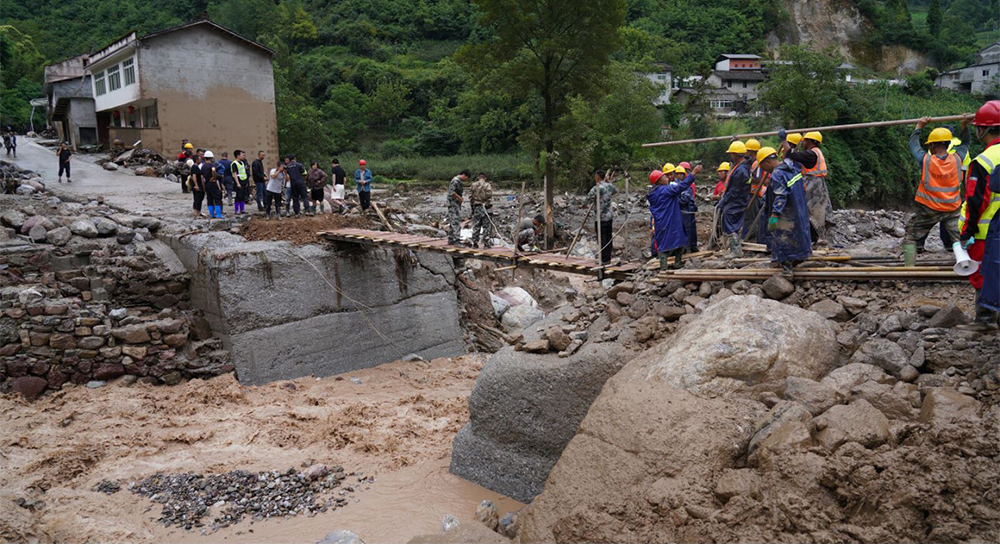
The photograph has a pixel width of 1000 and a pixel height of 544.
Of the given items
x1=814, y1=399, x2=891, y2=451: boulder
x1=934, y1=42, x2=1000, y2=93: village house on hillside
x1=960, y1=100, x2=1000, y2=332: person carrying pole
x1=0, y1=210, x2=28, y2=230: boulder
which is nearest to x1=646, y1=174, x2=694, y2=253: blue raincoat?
x1=960, y1=100, x2=1000, y2=332: person carrying pole

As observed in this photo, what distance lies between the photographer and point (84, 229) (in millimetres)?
11820

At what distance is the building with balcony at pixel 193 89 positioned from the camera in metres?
21.1

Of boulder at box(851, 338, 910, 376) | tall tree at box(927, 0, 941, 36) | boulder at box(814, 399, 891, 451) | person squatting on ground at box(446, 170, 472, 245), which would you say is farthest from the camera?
tall tree at box(927, 0, 941, 36)

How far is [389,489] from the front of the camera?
26.0ft

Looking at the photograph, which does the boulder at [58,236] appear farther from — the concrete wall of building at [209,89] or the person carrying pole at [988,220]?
the person carrying pole at [988,220]

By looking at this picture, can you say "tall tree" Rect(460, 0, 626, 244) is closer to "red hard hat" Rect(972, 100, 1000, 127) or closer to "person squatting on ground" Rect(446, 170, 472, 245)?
"person squatting on ground" Rect(446, 170, 472, 245)

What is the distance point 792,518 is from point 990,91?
46488mm

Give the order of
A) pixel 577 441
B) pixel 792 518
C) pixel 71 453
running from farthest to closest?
1. pixel 71 453
2. pixel 577 441
3. pixel 792 518

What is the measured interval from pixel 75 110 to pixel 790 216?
27.1 m

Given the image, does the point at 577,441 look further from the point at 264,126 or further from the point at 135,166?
the point at 264,126

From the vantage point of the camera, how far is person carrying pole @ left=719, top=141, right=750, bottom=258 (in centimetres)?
821

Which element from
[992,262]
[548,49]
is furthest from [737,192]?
[548,49]

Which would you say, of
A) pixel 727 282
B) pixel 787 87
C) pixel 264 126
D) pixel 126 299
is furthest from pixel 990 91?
pixel 126 299

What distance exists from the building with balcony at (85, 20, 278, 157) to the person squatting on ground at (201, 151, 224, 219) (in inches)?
359
